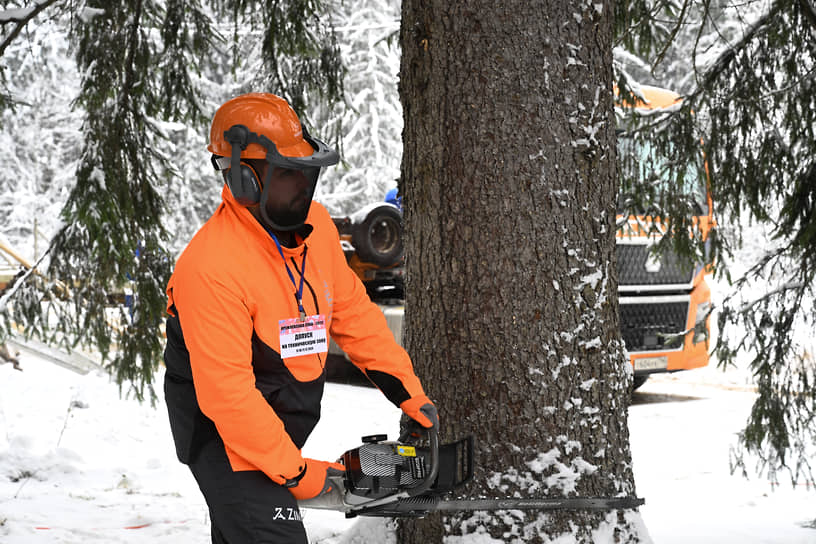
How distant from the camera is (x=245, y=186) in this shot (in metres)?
2.15

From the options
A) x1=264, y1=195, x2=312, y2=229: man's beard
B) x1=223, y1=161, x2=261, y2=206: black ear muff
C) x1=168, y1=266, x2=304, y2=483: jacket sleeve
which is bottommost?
x1=168, y1=266, x2=304, y2=483: jacket sleeve

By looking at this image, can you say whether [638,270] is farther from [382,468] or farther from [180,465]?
[382,468]

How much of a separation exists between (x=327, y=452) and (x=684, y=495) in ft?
8.50

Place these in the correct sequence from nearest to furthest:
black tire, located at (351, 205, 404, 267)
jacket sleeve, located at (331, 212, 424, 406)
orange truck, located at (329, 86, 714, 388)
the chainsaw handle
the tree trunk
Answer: the chainsaw handle → jacket sleeve, located at (331, 212, 424, 406) → the tree trunk → orange truck, located at (329, 86, 714, 388) → black tire, located at (351, 205, 404, 267)

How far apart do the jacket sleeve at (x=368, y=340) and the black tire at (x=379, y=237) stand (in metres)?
6.45

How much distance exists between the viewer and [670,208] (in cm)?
504

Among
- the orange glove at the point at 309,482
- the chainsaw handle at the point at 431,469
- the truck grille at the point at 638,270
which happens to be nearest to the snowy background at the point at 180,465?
the chainsaw handle at the point at 431,469

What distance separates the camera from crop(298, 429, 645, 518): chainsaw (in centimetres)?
234

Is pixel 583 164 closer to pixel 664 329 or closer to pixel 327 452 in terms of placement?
pixel 327 452

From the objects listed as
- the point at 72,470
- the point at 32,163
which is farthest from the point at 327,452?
the point at 32,163

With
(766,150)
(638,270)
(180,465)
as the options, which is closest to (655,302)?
(638,270)

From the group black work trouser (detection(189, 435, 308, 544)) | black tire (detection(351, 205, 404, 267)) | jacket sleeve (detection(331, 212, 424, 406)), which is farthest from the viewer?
black tire (detection(351, 205, 404, 267))

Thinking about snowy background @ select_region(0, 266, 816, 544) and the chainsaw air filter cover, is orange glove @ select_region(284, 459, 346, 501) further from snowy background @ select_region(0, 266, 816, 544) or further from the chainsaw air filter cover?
snowy background @ select_region(0, 266, 816, 544)

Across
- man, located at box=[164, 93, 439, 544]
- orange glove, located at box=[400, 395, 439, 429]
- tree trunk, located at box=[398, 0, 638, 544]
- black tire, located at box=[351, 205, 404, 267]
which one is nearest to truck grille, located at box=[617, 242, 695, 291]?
black tire, located at box=[351, 205, 404, 267]
